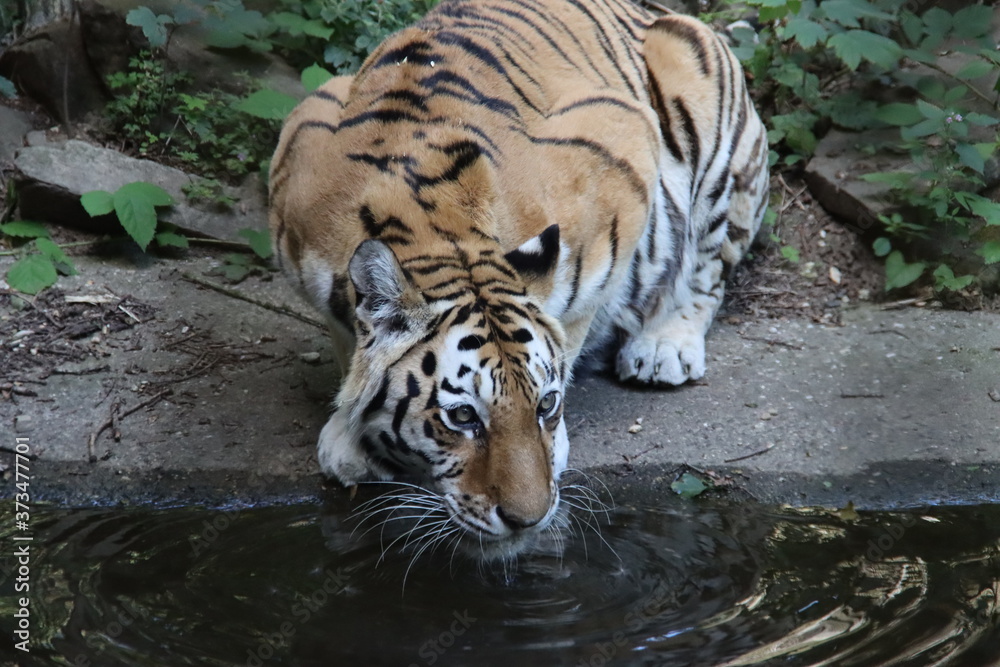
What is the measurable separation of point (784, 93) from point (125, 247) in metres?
3.92

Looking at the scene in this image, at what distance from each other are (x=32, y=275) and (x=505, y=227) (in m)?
2.59

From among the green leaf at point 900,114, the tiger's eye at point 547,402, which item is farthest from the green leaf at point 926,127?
the tiger's eye at point 547,402

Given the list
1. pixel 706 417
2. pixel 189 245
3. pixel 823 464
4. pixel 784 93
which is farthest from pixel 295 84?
pixel 823 464

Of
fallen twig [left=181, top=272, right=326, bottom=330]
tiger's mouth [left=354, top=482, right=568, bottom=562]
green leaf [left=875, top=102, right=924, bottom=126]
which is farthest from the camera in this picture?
green leaf [left=875, top=102, right=924, bottom=126]

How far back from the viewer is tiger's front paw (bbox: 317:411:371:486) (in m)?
3.50

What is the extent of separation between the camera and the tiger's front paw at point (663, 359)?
14.2 ft

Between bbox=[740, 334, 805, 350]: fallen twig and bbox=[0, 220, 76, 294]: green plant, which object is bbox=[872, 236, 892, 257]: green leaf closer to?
bbox=[740, 334, 805, 350]: fallen twig

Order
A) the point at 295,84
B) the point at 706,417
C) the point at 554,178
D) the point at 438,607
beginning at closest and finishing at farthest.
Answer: the point at 438,607
the point at 554,178
the point at 706,417
the point at 295,84

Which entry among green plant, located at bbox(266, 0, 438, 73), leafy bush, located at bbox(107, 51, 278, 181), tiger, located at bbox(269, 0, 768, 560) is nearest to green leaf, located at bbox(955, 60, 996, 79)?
tiger, located at bbox(269, 0, 768, 560)

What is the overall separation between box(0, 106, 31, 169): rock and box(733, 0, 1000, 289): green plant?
4.25 m

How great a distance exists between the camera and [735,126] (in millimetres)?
4816

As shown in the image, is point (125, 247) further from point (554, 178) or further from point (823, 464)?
point (823, 464)

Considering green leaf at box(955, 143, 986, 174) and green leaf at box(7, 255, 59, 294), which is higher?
green leaf at box(955, 143, 986, 174)

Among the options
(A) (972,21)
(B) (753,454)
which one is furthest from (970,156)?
(B) (753,454)
